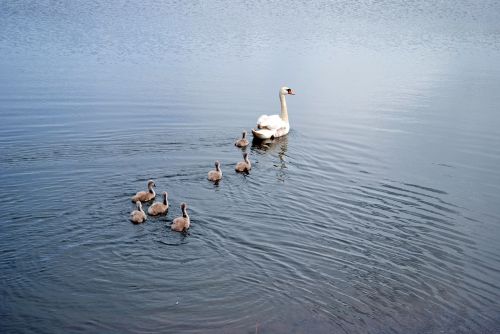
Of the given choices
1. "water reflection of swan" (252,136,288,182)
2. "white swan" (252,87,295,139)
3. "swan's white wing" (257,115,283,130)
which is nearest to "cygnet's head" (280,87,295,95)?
"white swan" (252,87,295,139)

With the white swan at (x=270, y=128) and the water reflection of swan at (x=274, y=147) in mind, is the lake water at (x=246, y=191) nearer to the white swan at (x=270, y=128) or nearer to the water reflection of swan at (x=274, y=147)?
the water reflection of swan at (x=274, y=147)

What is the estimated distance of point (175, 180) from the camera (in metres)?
17.8

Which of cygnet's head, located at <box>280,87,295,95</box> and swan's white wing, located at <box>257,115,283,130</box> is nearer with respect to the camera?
swan's white wing, located at <box>257,115,283,130</box>

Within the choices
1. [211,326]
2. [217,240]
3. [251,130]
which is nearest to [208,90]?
[251,130]

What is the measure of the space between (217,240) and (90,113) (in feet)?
41.8

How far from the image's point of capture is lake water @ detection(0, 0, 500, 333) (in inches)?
456

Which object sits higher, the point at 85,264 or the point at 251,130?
the point at 251,130

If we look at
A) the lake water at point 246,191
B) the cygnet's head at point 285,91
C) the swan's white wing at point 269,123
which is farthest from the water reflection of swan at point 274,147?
the cygnet's head at point 285,91

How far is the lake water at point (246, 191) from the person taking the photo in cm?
1159

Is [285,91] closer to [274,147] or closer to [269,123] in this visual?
[269,123]

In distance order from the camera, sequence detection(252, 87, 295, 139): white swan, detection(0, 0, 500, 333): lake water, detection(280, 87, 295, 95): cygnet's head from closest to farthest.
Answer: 1. detection(0, 0, 500, 333): lake water
2. detection(252, 87, 295, 139): white swan
3. detection(280, 87, 295, 95): cygnet's head

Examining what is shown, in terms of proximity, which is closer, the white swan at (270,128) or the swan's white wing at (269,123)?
the white swan at (270,128)

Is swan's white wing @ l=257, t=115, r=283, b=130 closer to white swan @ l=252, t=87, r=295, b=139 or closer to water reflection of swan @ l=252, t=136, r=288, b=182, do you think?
white swan @ l=252, t=87, r=295, b=139

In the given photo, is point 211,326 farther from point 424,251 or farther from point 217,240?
point 424,251
